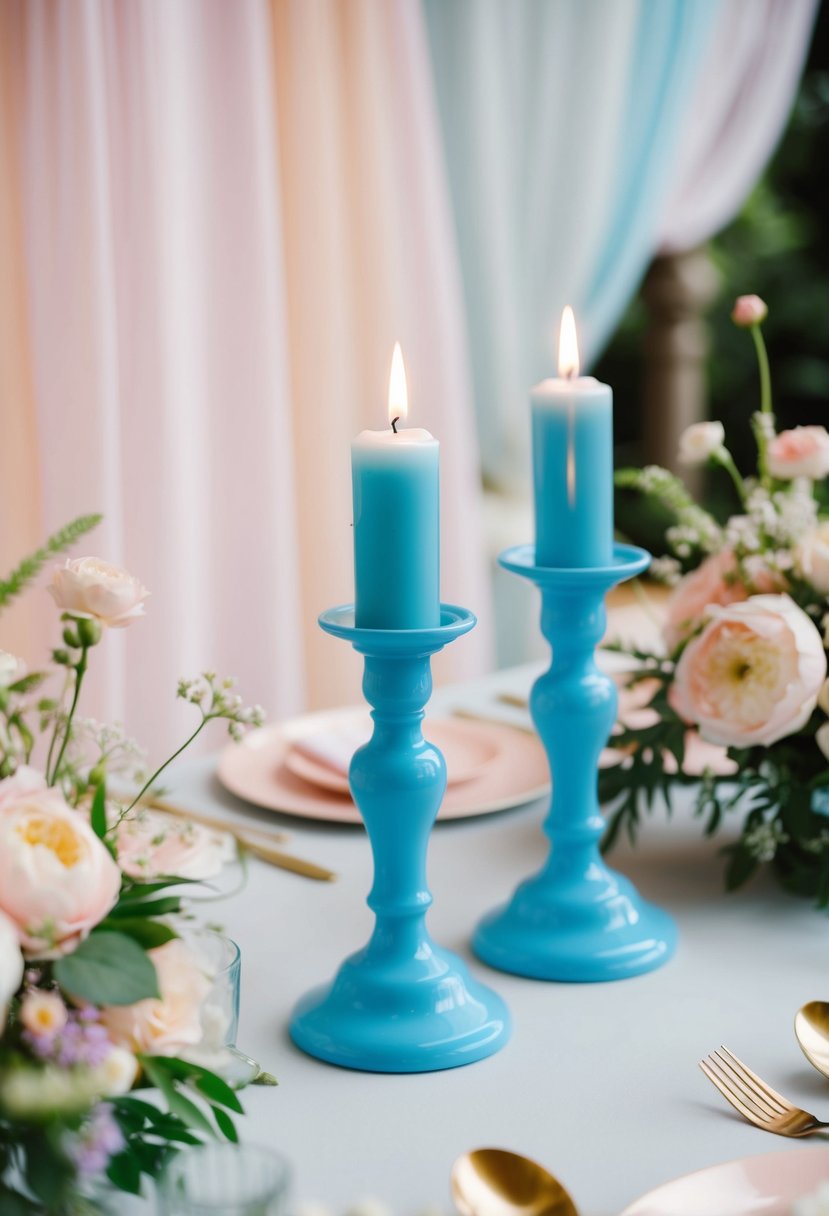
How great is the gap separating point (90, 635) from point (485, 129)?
2.54 metres

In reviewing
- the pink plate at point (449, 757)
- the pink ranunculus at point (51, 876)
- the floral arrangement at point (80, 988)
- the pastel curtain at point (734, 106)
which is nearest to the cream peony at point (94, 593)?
the floral arrangement at point (80, 988)

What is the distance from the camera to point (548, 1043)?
2.52 feet

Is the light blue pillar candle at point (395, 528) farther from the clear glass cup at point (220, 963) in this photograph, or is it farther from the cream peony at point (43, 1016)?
the cream peony at point (43, 1016)

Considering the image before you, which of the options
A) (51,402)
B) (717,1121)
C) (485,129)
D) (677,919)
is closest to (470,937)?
(677,919)

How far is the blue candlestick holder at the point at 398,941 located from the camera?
74cm

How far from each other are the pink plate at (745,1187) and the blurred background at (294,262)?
66.2 inches

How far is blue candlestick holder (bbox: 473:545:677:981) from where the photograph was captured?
0.86m

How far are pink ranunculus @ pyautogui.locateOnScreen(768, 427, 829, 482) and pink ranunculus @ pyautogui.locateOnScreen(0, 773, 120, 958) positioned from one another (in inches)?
26.3

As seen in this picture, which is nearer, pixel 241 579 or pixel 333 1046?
pixel 333 1046

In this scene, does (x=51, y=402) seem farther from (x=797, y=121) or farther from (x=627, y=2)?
(x=797, y=121)

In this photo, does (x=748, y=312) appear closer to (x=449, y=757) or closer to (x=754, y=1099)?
(x=449, y=757)

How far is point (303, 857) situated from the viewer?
1.06 metres

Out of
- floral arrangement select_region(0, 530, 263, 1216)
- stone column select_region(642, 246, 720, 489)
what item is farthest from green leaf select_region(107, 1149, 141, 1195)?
stone column select_region(642, 246, 720, 489)

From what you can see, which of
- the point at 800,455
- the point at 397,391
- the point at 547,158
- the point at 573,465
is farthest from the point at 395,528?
the point at 547,158
